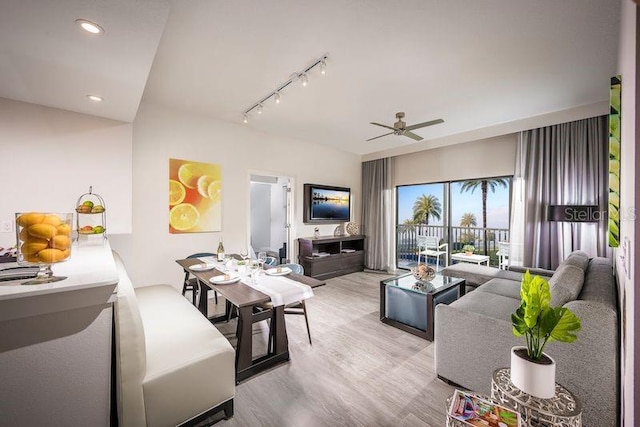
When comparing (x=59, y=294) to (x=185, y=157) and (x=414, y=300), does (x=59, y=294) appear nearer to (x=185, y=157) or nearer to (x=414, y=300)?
(x=414, y=300)

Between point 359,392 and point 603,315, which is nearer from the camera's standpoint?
point 603,315

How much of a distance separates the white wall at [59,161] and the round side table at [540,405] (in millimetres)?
3708

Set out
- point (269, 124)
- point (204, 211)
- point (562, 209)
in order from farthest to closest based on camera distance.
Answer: point (269, 124) → point (204, 211) → point (562, 209)

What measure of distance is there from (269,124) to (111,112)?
6.73ft

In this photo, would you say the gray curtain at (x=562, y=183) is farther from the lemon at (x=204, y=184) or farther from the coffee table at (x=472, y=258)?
the lemon at (x=204, y=184)

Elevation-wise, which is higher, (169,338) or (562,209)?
(562,209)

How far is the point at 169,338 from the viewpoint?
5.90 ft

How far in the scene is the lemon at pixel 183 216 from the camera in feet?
11.7

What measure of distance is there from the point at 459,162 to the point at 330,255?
3.05m

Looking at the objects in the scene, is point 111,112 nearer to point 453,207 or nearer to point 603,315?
point 603,315

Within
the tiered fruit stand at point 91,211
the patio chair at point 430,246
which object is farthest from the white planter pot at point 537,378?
the patio chair at point 430,246

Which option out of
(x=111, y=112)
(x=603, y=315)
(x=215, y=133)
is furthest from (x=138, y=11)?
(x=603, y=315)

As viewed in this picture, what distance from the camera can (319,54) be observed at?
2.32 metres

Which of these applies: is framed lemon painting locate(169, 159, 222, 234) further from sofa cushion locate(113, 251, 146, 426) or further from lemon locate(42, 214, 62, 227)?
lemon locate(42, 214, 62, 227)
